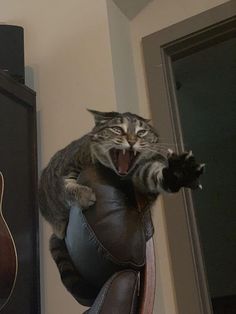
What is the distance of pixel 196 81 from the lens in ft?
6.83

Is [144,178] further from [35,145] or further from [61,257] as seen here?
[35,145]

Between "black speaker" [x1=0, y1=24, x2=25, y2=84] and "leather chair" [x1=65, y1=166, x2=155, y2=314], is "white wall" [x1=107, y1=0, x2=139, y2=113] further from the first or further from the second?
"leather chair" [x1=65, y1=166, x2=155, y2=314]

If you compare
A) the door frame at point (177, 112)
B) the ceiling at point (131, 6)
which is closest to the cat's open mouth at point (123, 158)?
the door frame at point (177, 112)

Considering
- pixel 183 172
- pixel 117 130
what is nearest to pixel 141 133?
pixel 117 130

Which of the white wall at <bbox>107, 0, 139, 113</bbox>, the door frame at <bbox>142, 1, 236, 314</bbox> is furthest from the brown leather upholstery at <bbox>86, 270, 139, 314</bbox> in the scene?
the white wall at <bbox>107, 0, 139, 113</bbox>

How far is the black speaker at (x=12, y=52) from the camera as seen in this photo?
1.31m

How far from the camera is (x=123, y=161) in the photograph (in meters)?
0.62

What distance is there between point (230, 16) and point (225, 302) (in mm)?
1530

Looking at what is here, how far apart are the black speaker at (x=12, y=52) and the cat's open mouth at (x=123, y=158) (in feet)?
2.54

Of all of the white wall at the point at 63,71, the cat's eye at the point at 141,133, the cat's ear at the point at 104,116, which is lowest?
the cat's eye at the point at 141,133

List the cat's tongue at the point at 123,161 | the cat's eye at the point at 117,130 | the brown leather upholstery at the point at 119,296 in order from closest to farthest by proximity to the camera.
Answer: the brown leather upholstery at the point at 119,296, the cat's tongue at the point at 123,161, the cat's eye at the point at 117,130

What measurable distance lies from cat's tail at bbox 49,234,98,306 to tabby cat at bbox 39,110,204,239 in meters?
0.03

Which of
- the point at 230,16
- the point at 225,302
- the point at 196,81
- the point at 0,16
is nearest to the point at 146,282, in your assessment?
the point at 230,16

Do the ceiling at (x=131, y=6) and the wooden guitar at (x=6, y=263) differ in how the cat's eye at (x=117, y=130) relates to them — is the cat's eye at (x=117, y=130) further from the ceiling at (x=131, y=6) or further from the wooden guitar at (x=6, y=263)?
the ceiling at (x=131, y=6)
